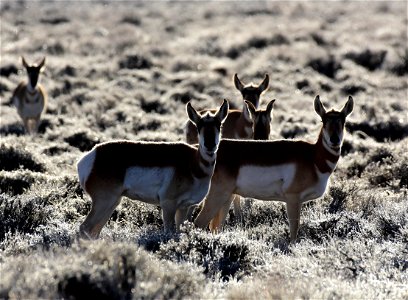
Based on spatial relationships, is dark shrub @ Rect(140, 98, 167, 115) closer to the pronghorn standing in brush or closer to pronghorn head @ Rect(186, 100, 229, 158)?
the pronghorn standing in brush

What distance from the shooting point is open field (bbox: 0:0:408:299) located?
6.08 m

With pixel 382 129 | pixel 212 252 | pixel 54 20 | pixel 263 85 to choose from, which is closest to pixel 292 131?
pixel 382 129

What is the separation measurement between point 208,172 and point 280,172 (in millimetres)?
860

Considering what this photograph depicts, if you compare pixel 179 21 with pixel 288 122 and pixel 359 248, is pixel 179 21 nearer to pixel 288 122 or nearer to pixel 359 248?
pixel 288 122

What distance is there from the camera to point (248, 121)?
460 inches

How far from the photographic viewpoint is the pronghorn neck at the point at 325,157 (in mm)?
8781

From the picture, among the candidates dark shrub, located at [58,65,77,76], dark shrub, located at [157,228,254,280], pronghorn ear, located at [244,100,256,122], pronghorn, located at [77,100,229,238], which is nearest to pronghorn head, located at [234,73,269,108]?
pronghorn ear, located at [244,100,256,122]

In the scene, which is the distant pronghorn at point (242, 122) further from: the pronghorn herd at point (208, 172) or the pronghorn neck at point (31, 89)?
the pronghorn neck at point (31, 89)

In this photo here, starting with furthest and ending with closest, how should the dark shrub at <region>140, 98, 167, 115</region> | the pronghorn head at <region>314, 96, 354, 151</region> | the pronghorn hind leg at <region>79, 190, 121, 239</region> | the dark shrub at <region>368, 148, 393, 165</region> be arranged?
the dark shrub at <region>140, 98, 167, 115</region>, the dark shrub at <region>368, 148, 393, 165</region>, the pronghorn head at <region>314, 96, 354, 151</region>, the pronghorn hind leg at <region>79, 190, 121, 239</region>

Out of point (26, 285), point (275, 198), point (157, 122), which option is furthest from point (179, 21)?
point (26, 285)

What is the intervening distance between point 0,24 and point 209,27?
34.3 ft

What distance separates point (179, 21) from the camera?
147 ft

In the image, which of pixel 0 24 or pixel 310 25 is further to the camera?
pixel 0 24

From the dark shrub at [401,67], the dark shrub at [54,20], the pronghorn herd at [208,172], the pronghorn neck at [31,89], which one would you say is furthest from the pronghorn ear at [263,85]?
the dark shrub at [54,20]
